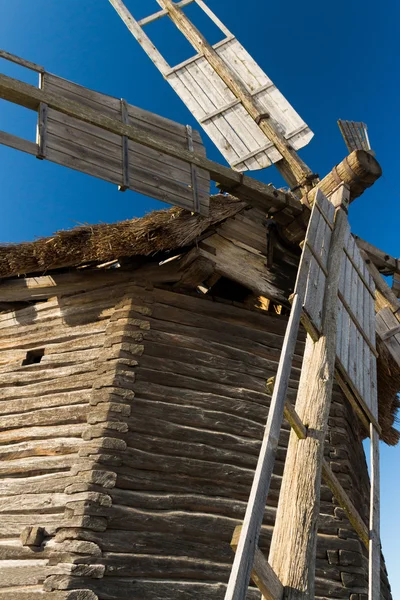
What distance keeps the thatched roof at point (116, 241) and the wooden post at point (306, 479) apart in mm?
1986

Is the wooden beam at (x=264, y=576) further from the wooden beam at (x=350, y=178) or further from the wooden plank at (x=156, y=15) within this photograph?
the wooden plank at (x=156, y=15)

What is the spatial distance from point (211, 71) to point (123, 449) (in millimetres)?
7427

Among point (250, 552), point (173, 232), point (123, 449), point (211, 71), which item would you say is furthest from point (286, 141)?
point (250, 552)

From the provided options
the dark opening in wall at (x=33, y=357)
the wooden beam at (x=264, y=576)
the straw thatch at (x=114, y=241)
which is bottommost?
the wooden beam at (x=264, y=576)

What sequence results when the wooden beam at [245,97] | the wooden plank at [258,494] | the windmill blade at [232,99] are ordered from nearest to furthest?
1. the wooden plank at [258,494]
2. the wooden beam at [245,97]
3. the windmill blade at [232,99]

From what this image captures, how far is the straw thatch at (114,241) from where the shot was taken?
18.0ft

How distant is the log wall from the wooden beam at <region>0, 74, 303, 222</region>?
1.20 metres

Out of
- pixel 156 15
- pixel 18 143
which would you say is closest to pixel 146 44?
pixel 156 15

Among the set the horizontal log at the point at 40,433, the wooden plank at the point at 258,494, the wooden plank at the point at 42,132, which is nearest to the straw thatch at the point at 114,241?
the wooden plank at the point at 42,132

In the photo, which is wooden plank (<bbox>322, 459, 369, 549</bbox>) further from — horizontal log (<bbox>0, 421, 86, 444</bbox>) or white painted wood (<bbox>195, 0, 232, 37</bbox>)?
white painted wood (<bbox>195, 0, 232, 37</bbox>)

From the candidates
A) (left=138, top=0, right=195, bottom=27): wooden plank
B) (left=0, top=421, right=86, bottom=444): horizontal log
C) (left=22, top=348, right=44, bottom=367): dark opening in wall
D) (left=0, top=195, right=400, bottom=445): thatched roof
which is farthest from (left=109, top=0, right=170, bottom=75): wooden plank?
(left=0, top=421, right=86, bottom=444): horizontal log

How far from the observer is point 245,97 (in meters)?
9.15

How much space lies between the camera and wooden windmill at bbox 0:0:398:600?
8.70ft

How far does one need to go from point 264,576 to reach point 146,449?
2555 mm
